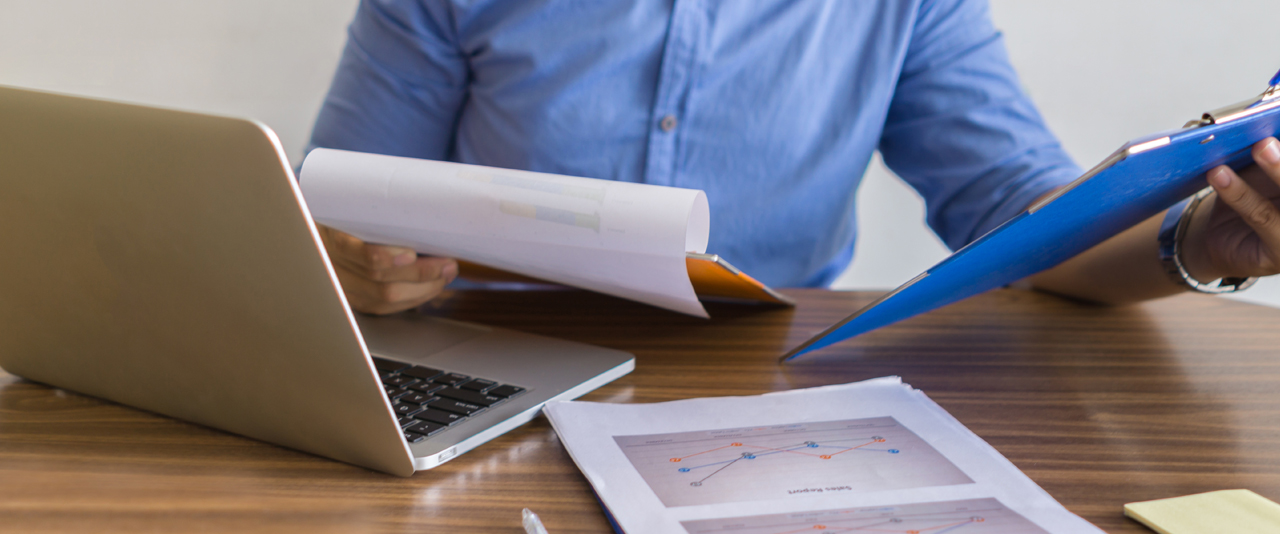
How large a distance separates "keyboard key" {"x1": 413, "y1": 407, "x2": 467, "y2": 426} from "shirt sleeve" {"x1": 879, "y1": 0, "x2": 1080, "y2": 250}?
642 millimetres

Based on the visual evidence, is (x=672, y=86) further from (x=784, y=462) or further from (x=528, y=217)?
(x=784, y=462)

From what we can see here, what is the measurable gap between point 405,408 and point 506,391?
61 mm

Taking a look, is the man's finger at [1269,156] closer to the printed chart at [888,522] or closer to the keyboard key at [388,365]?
the printed chart at [888,522]

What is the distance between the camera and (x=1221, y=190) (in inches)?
20.0

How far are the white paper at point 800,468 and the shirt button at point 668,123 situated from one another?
486 millimetres

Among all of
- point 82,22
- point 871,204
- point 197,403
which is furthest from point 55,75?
point 871,204

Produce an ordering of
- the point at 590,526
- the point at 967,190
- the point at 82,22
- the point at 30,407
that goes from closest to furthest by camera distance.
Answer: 1. the point at 590,526
2. the point at 30,407
3. the point at 967,190
4. the point at 82,22

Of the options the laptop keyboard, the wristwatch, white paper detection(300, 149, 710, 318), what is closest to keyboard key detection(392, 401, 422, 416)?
the laptop keyboard

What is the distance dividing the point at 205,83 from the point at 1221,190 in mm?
1541

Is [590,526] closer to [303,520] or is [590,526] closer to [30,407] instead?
[303,520]

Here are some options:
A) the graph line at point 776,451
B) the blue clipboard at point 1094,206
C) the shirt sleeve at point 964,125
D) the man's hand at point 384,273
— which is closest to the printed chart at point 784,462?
the graph line at point 776,451

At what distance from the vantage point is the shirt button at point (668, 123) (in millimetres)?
890

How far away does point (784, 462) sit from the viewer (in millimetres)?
376

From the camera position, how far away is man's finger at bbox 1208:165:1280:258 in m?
0.50
